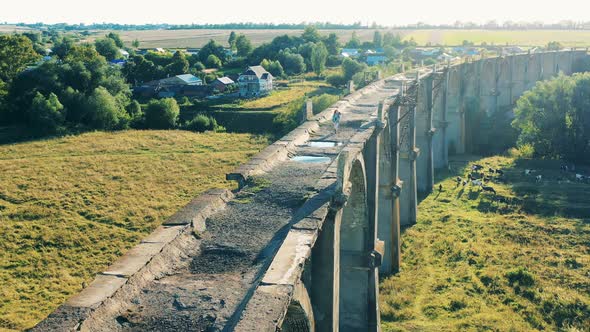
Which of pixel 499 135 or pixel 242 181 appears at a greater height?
pixel 242 181

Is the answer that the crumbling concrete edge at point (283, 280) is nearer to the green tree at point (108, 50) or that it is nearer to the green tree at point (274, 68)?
the green tree at point (274, 68)

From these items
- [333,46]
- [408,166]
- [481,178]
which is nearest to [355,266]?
[408,166]

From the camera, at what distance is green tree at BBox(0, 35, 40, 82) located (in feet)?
238

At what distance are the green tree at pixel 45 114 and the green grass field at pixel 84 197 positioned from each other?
2.74 m

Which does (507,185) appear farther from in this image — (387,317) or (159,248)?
(159,248)

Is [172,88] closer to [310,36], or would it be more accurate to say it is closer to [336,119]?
[310,36]

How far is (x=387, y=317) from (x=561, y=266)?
33.8 ft

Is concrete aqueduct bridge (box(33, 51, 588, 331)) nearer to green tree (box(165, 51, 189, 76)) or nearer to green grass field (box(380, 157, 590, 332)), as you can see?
green grass field (box(380, 157, 590, 332))

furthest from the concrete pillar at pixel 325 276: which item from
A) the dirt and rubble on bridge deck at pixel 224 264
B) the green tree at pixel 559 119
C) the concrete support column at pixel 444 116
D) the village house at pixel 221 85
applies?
the village house at pixel 221 85

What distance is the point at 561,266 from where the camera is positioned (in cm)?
2930

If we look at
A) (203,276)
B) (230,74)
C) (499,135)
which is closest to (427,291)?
(203,276)

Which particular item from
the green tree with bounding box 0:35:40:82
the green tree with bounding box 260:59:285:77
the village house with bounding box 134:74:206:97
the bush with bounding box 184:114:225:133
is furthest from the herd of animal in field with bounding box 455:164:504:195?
the green tree with bounding box 260:59:285:77

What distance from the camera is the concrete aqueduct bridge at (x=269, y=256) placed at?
981 centimetres

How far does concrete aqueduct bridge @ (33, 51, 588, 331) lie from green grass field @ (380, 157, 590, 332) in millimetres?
4559
